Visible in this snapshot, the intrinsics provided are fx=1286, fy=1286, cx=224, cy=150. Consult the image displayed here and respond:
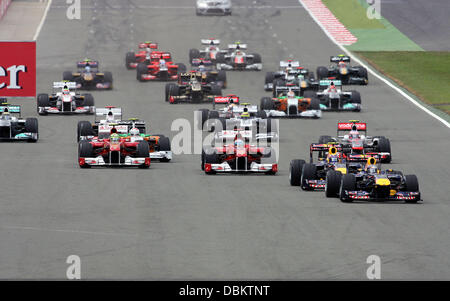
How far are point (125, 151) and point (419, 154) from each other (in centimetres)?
1059

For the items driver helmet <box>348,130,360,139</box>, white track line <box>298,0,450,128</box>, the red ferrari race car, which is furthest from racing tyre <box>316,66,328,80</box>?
the red ferrari race car

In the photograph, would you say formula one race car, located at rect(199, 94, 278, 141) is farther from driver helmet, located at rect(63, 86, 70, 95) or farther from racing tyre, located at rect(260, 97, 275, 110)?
driver helmet, located at rect(63, 86, 70, 95)

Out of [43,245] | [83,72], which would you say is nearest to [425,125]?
[83,72]

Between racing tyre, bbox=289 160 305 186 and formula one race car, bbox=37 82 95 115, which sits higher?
formula one race car, bbox=37 82 95 115

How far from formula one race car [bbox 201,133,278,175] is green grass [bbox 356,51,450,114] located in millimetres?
20435

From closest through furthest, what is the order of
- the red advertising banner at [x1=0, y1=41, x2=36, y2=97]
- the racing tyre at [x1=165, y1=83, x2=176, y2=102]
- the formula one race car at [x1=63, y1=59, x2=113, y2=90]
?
the red advertising banner at [x1=0, y1=41, x2=36, y2=97]
the racing tyre at [x1=165, y1=83, x2=176, y2=102]
the formula one race car at [x1=63, y1=59, x2=113, y2=90]

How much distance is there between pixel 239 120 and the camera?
4762 cm

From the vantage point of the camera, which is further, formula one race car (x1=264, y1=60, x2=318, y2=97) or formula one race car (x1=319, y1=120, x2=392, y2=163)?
formula one race car (x1=264, y1=60, x2=318, y2=97)

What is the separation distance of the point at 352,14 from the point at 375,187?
6275cm

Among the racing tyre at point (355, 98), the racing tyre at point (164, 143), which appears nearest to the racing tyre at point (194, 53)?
the racing tyre at point (355, 98)

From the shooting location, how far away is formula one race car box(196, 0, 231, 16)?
9406cm

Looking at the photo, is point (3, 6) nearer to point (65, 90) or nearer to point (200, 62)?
point (200, 62)

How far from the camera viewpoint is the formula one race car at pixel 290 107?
184 ft
